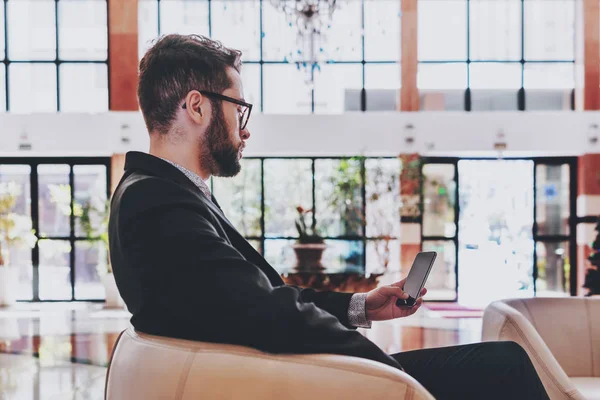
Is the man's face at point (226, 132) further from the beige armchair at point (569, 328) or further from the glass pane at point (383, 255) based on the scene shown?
the glass pane at point (383, 255)

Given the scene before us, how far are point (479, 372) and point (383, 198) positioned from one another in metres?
10.8

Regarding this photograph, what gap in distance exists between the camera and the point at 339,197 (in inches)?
477

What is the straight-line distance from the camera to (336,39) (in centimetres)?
1212

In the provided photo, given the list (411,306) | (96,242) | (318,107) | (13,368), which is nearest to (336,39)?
(318,107)

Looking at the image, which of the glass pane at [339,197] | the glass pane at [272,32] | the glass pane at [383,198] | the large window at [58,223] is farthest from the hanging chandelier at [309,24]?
the large window at [58,223]

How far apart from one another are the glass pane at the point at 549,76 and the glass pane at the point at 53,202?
888cm

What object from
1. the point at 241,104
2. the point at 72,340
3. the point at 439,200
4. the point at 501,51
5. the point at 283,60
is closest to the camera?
the point at 241,104

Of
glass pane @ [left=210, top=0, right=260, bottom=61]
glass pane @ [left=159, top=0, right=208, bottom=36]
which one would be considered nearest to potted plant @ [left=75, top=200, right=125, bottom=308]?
glass pane @ [left=159, top=0, right=208, bottom=36]

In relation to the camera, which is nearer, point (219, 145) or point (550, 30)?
point (219, 145)

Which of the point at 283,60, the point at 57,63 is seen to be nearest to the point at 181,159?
the point at 283,60

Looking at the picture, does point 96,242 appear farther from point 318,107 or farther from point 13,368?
point 13,368

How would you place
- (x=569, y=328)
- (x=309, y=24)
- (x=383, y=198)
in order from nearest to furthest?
(x=569, y=328) < (x=309, y=24) < (x=383, y=198)

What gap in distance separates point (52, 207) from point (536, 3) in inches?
391

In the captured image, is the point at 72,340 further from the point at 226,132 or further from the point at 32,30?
the point at 32,30
